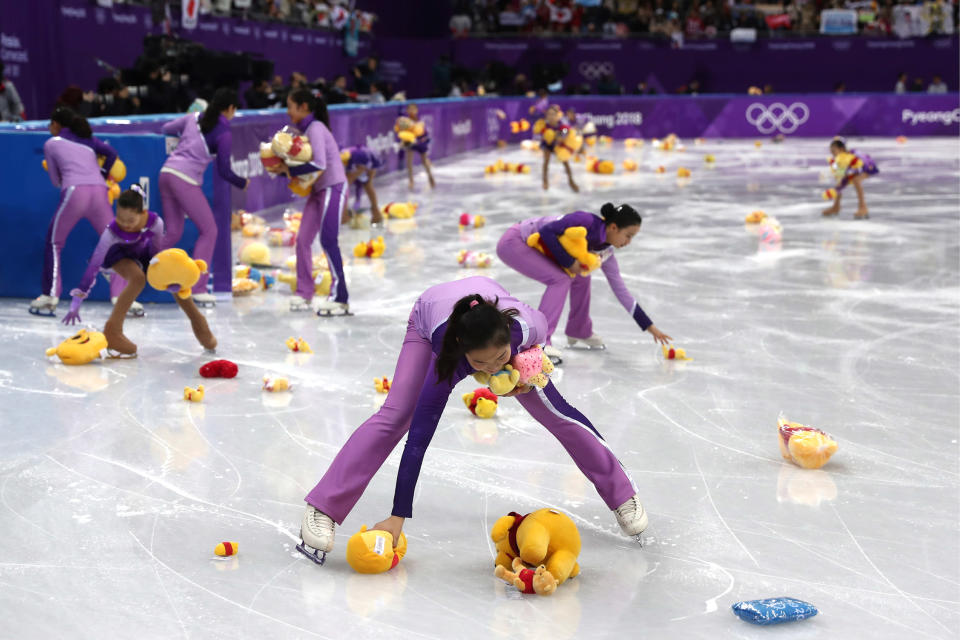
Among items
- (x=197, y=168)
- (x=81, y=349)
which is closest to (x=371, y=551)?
(x=81, y=349)

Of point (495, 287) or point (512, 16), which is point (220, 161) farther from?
point (512, 16)

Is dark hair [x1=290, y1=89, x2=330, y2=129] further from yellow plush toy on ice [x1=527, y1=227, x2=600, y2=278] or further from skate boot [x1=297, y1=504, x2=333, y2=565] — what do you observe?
skate boot [x1=297, y1=504, x2=333, y2=565]

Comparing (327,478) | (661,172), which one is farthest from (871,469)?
(661,172)

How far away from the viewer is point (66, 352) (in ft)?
23.9

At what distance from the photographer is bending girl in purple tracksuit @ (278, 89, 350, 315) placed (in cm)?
863

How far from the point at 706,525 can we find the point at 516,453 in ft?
4.01

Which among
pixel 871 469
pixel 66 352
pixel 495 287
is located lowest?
pixel 871 469

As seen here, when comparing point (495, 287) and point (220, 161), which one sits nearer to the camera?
point (495, 287)

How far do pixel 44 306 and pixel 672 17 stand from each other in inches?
1088

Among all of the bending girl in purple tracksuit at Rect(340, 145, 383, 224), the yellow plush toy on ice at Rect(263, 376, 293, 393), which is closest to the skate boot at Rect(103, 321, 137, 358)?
the yellow plush toy on ice at Rect(263, 376, 293, 393)

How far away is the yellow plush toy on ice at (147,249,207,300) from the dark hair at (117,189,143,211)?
1.15ft

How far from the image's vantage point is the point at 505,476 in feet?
17.8

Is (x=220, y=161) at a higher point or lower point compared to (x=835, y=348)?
higher

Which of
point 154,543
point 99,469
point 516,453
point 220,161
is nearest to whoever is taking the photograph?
point 154,543
